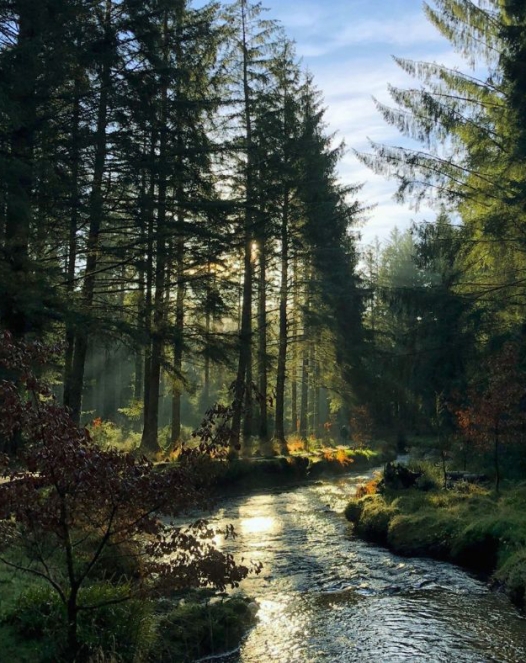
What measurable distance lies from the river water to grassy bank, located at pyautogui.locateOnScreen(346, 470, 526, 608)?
0.34 metres

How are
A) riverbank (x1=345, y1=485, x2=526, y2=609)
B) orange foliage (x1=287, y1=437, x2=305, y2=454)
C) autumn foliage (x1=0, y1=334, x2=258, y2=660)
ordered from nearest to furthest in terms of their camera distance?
1. autumn foliage (x1=0, y1=334, x2=258, y2=660)
2. riverbank (x1=345, y1=485, x2=526, y2=609)
3. orange foliage (x1=287, y1=437, x2=305, y2=454)

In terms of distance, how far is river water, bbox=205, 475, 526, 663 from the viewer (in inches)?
243

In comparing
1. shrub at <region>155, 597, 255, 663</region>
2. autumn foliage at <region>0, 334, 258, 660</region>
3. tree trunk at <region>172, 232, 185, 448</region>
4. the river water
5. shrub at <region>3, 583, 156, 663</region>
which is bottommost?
the river water

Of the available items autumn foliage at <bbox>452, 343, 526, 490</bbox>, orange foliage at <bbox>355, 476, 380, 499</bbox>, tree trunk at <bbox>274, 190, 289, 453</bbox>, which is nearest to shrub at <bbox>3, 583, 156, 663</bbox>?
autumn foliage at <bbox>452, 343, 526, 490</bbox>

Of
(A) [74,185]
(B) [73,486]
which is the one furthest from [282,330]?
(B) [73,486]

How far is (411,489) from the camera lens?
13938 mm

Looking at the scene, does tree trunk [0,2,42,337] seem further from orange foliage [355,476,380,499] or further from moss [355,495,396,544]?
orange foliage [355,476,380,499]

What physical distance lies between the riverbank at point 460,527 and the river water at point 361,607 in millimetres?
324

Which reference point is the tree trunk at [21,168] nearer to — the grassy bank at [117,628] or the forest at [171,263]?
the forest at [171,263]

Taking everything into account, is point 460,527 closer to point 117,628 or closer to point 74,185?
point 117,628

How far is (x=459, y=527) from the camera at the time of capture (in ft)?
34.0

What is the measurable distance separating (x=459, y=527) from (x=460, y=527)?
21 millimetres

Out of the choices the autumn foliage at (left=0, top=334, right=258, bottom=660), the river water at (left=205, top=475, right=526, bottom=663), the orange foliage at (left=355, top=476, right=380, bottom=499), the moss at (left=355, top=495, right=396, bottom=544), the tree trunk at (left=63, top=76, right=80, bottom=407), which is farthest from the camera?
the orange foliage at (left=355, top=476, right=380, bottom=499)

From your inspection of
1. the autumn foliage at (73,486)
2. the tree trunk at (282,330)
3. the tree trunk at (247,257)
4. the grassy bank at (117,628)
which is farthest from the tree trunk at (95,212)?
the tree trunk at (282,330)
